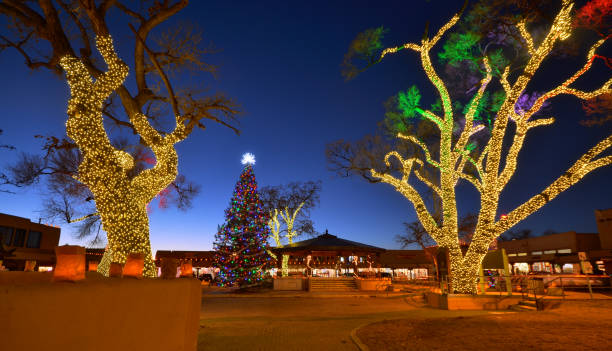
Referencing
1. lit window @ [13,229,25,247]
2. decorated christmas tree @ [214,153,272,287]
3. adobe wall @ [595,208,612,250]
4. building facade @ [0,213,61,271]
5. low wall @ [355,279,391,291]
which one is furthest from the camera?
lit window @ [13,229,25,247]

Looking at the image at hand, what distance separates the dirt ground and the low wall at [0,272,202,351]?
13.4 feet

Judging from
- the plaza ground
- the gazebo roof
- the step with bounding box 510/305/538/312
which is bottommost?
the step with bounding box 510/305/538/312

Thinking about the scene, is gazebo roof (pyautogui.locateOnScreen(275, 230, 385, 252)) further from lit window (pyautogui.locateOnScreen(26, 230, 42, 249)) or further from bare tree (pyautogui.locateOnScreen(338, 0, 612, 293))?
lit window (pyautogui.locateOnScreen(26, 230, 42, 249))

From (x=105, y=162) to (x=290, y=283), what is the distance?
19.2m

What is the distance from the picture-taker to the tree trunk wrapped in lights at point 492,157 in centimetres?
1162

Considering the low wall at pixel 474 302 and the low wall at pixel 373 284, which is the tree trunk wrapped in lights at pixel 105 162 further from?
the low wall at pixel 373 284

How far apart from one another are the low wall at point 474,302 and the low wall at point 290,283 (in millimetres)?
13673

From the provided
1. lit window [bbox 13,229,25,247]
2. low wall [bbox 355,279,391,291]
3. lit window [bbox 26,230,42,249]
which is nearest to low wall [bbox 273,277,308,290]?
low wall [bbox 355,279,391,291]

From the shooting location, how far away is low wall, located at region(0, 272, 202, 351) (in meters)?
2.10

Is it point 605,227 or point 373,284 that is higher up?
point 605,227

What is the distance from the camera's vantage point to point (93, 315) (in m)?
2.70

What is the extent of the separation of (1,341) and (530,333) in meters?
8.97

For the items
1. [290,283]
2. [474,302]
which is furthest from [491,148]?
[290,283]

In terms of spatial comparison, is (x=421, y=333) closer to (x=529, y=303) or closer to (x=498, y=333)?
(x=498, y=333)
